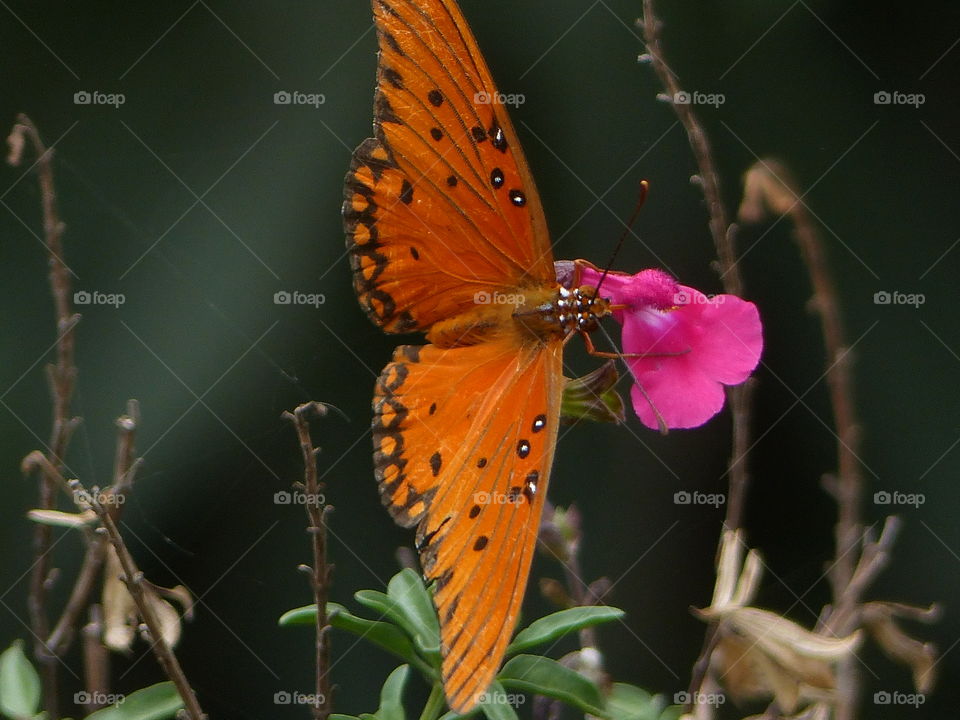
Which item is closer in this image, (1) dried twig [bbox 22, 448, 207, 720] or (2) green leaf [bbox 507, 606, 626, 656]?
(1) dried twig [bbox 22, 448, 207, 720]

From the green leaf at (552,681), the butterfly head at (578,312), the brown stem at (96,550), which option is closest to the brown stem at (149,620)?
the brown stem at (96,550)

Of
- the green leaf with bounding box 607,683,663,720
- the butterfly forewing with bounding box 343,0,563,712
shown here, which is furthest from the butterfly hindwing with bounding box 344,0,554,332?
the green leaf with bounding box 607,683,663,720

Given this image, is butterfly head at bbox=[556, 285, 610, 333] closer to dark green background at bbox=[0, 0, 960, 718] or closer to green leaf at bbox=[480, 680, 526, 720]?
green leaf at bbox=[480, 680, 526, 720]

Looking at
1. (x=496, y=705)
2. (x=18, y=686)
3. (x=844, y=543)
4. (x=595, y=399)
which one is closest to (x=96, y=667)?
(x=18, y=686)

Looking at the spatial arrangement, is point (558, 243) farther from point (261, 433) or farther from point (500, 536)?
point (500, 536)

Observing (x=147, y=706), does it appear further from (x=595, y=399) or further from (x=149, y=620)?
(x=595, y=399)
